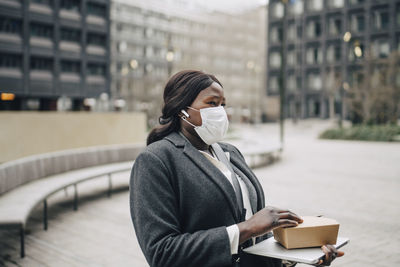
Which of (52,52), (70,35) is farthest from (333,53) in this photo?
(52,52)

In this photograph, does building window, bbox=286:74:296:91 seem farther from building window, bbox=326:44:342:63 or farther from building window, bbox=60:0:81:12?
building window, bbox=60:0:81:12

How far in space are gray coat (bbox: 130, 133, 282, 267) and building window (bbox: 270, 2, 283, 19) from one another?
73.2 metres

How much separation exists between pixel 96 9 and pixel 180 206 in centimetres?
6011

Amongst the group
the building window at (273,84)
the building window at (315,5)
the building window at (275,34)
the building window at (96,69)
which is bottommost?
the building window at (273,84)

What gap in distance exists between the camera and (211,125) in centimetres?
225

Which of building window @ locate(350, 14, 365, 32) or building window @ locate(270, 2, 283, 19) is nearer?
building window @ locate(350, 14, 365, 32)

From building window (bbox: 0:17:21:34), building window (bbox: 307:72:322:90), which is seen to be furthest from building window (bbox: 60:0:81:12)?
building window (bbox: 307:72:322:90)

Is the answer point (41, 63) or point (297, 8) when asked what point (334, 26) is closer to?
point (297, 8)

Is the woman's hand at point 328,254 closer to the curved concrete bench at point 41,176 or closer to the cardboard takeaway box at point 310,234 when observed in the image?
the cardboard takeaway box at point 310,234

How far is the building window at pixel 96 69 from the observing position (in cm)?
5738

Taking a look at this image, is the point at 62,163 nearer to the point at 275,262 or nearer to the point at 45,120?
the point at 45,120

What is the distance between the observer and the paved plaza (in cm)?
544

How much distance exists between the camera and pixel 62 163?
384 inches

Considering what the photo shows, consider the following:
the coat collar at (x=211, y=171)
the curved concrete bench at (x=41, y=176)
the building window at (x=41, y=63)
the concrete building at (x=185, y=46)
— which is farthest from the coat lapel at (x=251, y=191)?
the concrete building at (x=185, y=46)
